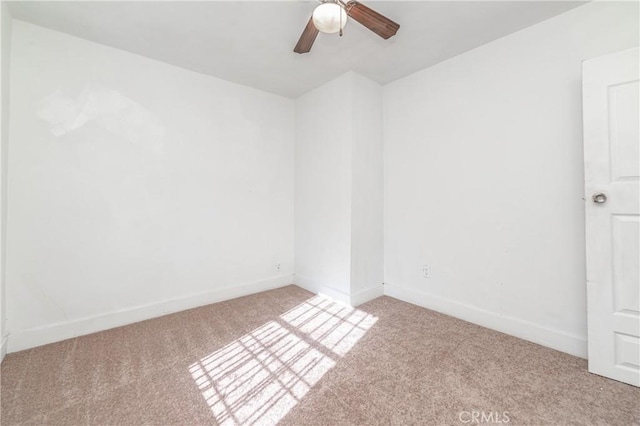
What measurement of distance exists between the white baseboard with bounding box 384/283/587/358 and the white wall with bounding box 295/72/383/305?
0.44 metres

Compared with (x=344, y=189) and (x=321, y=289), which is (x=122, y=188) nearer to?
(x=344, y=189)

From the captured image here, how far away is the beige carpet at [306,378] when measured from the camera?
1.35m

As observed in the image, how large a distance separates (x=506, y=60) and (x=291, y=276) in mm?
3141

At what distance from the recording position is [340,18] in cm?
148

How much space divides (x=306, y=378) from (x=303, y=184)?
223 cm

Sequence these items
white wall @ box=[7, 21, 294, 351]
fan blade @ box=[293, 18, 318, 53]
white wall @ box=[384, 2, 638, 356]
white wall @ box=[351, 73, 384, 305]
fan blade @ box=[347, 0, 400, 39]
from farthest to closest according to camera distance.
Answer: white wall @ box=[351, 73, 384, 305] → white wall @ box=[7, 21, 294, 351] → white wall @ box=[384, 2, 638, 356] → fan blade @ box=[293, 18, 318, 53] → fan blade @ box=[347, 0, 400, 39]

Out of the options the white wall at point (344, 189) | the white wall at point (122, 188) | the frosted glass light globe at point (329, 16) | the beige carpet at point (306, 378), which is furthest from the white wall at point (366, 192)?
the frosted glass light globe at point (329, 16)

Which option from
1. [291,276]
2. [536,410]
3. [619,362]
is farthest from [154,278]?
[619,362]

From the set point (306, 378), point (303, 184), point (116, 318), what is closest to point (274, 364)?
point (306, 378)

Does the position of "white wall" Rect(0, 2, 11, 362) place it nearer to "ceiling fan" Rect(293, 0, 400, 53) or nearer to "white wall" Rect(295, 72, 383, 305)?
"ceiling fan" Rect(293, 0, 400, 53)

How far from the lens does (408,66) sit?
2643 mm

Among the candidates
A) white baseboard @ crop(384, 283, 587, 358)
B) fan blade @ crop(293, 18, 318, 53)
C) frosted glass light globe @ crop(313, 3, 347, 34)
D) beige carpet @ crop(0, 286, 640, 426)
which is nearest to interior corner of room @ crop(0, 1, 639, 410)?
white baseboard @ crop(384, 283, 587, 358)

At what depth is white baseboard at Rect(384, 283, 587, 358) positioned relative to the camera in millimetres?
1862

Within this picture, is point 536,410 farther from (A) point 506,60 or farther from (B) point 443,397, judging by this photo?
(A) point 506,60
